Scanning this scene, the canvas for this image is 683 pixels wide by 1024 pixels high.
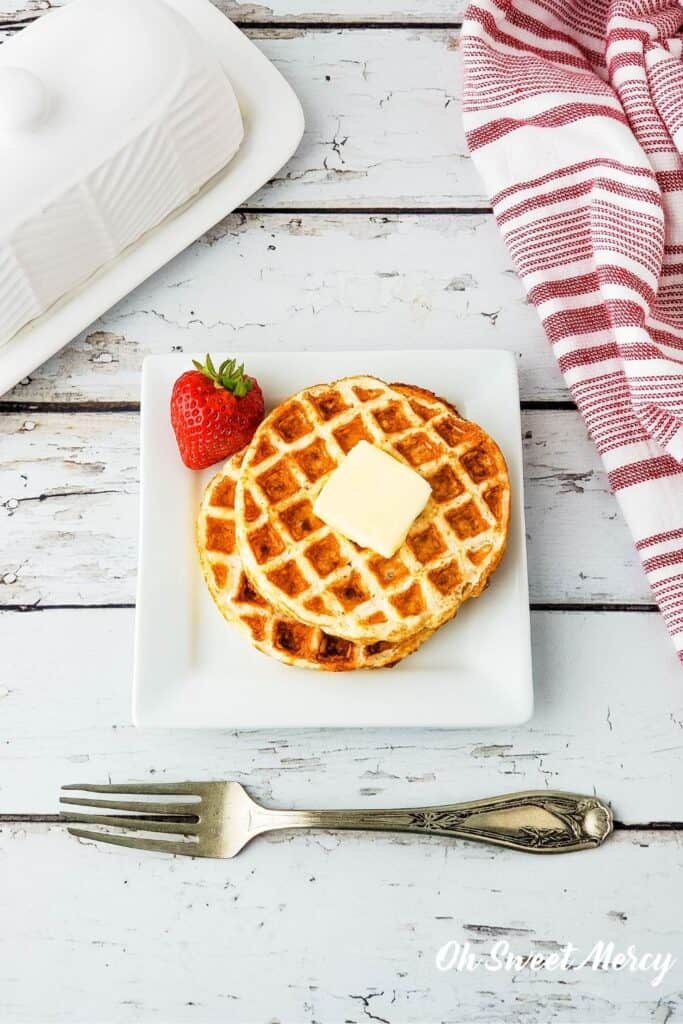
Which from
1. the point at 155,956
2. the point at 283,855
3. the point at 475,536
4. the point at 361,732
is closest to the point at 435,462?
the point at 475,536

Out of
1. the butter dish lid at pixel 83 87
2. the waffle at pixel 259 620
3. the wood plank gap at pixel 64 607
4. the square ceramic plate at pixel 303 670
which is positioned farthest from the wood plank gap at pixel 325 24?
the wood plank gap at pixel 64 607

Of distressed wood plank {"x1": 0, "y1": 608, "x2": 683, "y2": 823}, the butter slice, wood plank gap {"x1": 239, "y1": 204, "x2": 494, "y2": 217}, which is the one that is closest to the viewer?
the butter slice

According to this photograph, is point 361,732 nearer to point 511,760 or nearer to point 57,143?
point 511,760

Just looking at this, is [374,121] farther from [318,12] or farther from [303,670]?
[303,670]

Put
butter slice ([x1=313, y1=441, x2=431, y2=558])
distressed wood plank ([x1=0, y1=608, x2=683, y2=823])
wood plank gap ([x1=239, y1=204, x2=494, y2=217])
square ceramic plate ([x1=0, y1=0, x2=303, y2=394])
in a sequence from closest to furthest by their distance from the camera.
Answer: butter slice ([x1=313, y1=441, x2=431, y2=558])
distressed wood plank ([x1=0, y1=608, x2=683, y2=823])
square ceramic plate ([x1=0, y1=0, x2=303, y2=394])
wood plank gap ([x1=239, y1=204, x2=494, y2=217])

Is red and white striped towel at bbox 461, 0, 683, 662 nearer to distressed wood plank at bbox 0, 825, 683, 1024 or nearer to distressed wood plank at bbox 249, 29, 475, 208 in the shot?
distressed wood plank at bbox 249, 29, 475, 208

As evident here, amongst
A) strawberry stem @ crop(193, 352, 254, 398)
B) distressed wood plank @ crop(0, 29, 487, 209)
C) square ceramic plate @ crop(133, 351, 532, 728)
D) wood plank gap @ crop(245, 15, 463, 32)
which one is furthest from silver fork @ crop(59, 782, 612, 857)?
wood plank gap @ crop(245, 15, 463, 32)

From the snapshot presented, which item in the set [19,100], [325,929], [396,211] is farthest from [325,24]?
[325,929]
